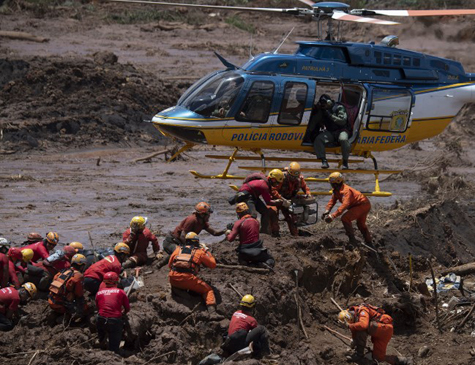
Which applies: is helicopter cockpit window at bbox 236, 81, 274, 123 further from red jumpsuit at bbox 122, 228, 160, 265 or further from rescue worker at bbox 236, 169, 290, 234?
red jumpsuit at bbox 122, 228, 160, 265

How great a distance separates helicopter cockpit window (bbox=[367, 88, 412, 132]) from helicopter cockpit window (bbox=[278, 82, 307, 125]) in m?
1.73

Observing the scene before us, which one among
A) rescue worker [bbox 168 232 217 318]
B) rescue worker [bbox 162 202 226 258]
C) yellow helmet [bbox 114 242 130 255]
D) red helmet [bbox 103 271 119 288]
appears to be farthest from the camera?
rescue worker [bbox 162 202 226 258]

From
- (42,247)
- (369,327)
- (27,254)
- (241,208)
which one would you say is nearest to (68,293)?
(27,254)

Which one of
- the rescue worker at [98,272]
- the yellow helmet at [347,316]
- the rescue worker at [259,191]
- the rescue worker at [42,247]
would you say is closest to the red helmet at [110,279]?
the rescue worker at [98,272]

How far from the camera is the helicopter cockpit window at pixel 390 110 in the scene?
19.3 m

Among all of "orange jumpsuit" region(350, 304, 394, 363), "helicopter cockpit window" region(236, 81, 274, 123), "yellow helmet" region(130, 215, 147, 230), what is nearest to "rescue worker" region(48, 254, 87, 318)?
"yellow helmet" region(130, 215, 147, 230)

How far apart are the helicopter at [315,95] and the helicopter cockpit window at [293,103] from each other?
21mm

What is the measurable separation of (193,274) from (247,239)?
5.12 ft

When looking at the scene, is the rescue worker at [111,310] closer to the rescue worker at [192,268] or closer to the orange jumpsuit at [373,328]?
the rescue worker at [192,268]

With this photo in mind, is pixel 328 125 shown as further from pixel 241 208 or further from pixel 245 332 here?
pixel 245 332

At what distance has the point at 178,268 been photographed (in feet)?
46.0

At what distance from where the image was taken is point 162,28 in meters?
42.4

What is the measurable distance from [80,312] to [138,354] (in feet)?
3.78

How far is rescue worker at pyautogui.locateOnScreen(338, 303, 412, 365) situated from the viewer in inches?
569
